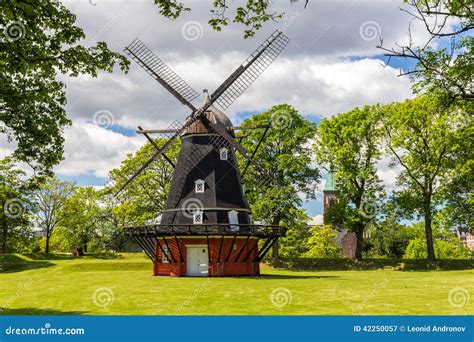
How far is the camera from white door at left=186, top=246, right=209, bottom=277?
98.2ft

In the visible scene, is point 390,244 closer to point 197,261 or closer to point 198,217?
point 197,261

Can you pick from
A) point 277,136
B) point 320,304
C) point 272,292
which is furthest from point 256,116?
point 320,304

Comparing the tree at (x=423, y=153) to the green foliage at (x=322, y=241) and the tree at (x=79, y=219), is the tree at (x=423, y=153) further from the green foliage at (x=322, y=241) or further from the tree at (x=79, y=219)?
the tree at (x=79, y=219)

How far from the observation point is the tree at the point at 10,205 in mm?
43594

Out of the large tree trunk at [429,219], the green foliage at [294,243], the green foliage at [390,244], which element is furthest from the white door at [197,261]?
the green foliage at [390,244]

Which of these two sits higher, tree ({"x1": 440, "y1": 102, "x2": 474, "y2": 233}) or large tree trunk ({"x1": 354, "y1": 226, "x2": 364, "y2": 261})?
tree ({"x1": 440, "y1": 102, "x2": 474, "y2": 233})

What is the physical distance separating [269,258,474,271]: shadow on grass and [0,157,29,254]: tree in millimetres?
24488

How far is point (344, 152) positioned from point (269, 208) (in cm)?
885

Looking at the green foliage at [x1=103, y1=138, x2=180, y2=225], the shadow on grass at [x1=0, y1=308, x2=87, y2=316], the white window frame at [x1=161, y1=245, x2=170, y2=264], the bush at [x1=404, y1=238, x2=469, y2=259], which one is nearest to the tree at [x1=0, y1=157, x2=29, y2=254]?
the green foliage at [x1=103, y1=138, x2=180, y2=225]

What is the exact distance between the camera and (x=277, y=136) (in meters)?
44.6

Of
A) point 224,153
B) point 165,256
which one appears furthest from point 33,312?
point 224,153

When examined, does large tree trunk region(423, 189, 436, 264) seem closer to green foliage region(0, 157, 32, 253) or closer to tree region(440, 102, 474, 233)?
tree region(440, 102, 474, 233)

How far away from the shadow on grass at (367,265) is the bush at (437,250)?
25.1m

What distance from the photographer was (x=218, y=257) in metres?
29.6
